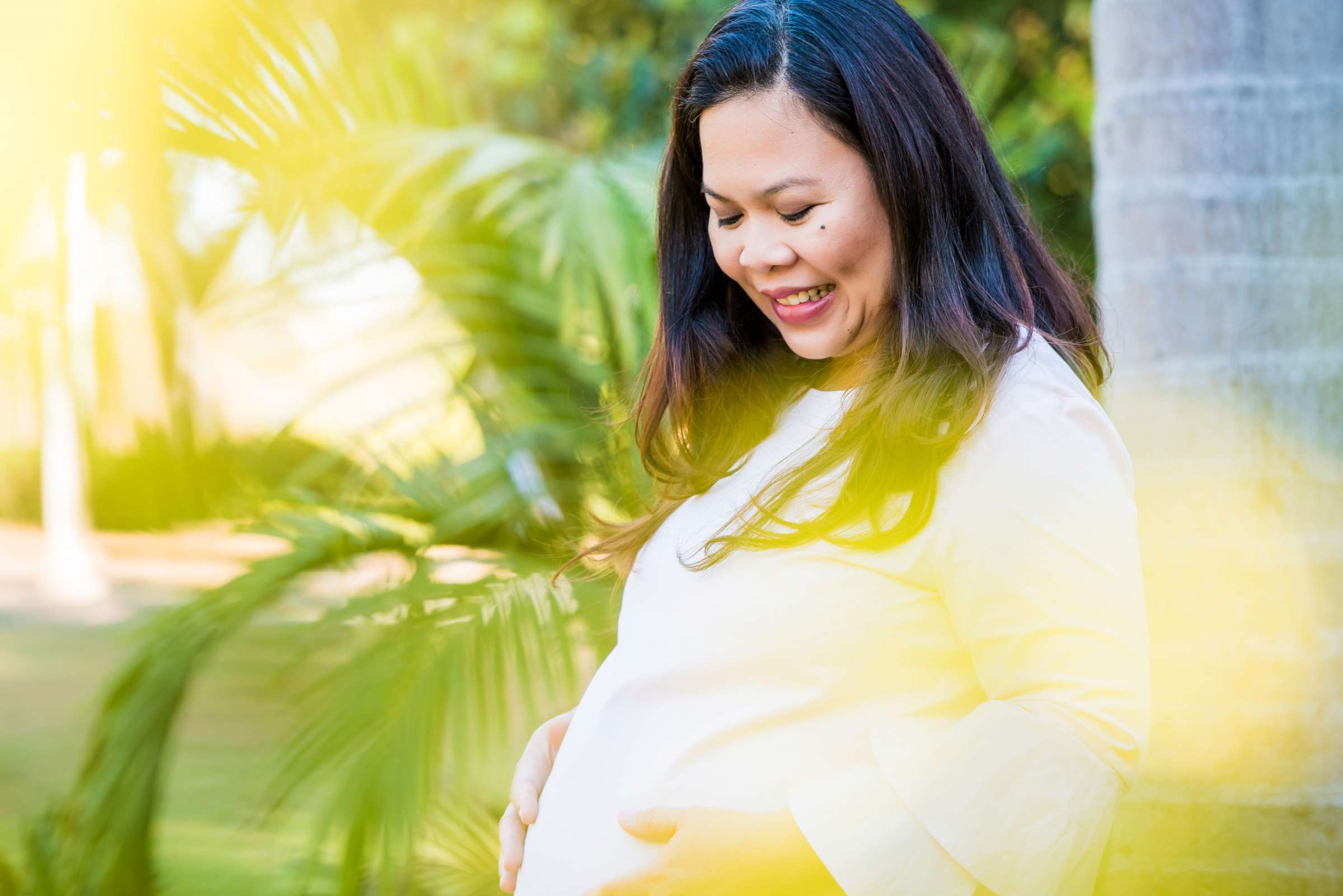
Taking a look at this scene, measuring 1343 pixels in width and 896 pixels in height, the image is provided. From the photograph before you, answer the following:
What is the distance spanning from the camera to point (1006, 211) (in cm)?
131

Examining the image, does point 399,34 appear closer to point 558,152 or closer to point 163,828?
point 558,152

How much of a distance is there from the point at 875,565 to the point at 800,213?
1.24 ft

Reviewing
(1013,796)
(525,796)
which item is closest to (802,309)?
(1013,796)

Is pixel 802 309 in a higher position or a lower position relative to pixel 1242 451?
higher

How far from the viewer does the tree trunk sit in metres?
1.70

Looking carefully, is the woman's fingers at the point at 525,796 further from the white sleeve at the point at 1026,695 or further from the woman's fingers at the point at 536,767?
the white sleeve at the point at 1026,695

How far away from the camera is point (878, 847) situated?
1.07m

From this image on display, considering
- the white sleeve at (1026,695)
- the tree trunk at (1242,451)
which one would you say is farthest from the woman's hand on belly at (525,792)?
the tree trunk at (1242,451)

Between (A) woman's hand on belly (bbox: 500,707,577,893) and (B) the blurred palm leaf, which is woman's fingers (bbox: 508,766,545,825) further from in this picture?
(B) the blurred palm leaf

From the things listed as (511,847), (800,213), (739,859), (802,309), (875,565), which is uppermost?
(800,213)

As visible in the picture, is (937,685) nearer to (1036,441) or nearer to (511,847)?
(1036,441)

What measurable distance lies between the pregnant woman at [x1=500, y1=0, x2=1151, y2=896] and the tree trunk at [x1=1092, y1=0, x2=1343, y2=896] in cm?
50

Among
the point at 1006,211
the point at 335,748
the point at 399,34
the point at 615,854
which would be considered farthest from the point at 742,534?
the point at 399,34

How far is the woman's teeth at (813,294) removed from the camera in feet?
4.07
